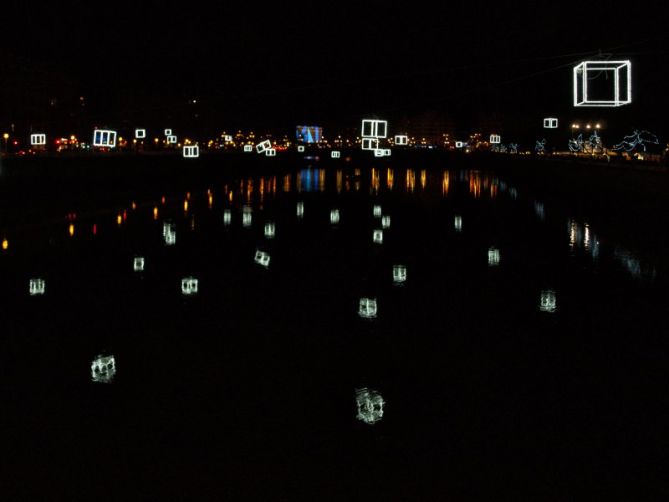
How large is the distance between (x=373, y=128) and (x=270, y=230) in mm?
14663

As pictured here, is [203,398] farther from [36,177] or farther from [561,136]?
[561,136]

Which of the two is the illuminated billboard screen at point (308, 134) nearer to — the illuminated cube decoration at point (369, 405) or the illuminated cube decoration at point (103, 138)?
the illuminated cube decoration at point (103, 138)

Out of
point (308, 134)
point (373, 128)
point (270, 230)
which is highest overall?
point (308, 134)

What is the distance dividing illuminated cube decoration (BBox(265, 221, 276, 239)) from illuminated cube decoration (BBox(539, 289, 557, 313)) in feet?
29.6

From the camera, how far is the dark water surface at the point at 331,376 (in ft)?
16.8

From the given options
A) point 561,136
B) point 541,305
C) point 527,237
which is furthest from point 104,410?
point 561,136

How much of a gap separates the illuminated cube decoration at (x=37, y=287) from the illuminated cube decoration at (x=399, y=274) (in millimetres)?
5182

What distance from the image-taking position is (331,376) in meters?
7.47

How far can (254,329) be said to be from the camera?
374 inches

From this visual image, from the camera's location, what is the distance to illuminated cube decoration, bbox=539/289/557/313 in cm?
1105

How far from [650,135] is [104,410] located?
2757 inches

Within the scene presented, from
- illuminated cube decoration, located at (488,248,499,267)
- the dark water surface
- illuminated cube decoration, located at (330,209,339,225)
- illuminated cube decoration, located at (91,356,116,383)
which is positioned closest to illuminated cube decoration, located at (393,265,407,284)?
the dark water surface

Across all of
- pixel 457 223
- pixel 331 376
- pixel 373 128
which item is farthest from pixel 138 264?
pixel 373 128

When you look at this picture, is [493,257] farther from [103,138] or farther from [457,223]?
[103,138]
